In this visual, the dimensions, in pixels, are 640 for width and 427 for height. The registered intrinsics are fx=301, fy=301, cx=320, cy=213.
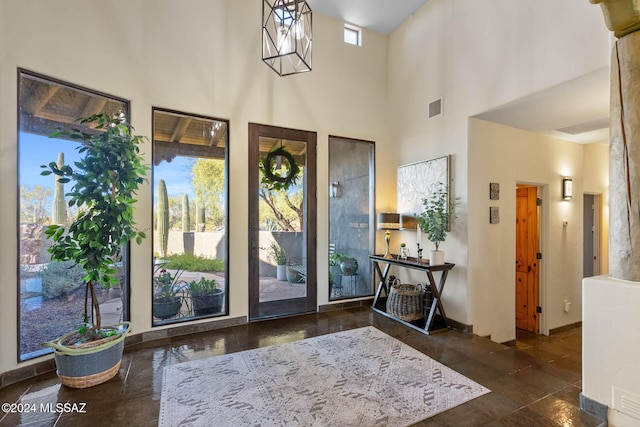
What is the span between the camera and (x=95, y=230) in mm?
2443

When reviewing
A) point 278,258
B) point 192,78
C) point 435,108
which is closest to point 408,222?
point 435,108

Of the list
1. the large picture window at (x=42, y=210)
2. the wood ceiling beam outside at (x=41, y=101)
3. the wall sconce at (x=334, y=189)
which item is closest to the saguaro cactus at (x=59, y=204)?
the large picture window at (x=42, y=210)

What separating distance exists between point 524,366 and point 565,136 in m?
3.51

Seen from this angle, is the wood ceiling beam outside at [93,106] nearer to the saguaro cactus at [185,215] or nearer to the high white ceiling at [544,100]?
the saguaro cactus at [185,215]

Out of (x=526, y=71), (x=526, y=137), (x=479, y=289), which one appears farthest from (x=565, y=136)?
(x=479, y=289)

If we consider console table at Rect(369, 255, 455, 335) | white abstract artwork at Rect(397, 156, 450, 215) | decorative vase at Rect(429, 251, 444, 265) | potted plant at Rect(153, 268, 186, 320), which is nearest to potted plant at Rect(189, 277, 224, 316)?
potted plant at Rect(153, 268, 186, 320)

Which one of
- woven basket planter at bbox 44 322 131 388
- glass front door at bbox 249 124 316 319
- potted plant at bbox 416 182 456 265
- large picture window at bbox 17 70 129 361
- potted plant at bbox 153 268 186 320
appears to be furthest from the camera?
glass front door at bbox 249 124 316 319

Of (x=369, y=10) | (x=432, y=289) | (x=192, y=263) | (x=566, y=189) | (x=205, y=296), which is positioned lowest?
(x=205, y=296)

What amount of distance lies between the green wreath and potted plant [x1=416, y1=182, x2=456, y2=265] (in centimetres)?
189

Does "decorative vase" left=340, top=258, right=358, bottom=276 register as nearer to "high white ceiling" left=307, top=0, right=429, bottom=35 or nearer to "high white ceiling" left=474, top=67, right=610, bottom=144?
"high white ceiling" left=474, top=67, right=610, bottom=144

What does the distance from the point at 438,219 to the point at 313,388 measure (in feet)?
8.12

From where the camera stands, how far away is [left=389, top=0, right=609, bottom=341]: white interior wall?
2.81 meters

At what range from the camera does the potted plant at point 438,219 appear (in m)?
3.73

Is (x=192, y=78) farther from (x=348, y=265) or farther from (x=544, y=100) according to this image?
(x=544, y=100)
